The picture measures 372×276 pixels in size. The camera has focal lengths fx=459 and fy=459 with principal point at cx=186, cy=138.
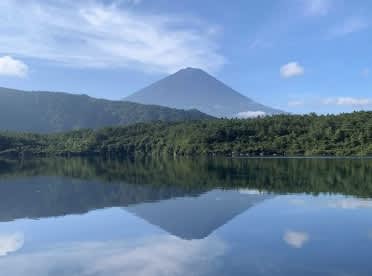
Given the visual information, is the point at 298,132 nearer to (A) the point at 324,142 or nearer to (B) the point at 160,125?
(A) the point at 324,142

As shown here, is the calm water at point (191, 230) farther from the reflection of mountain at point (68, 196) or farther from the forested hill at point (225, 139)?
the forested hill at point (225, 139)

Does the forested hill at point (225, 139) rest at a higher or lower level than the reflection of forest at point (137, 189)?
higher

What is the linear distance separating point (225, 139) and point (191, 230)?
79.6 metres

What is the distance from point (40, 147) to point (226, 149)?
2104 inches

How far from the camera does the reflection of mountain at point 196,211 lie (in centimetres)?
1923

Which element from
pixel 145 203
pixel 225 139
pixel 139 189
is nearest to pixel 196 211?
pixel 145 203

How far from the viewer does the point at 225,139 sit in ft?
322

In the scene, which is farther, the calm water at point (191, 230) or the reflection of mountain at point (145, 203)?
the reflection of mountain at point (145, 203)

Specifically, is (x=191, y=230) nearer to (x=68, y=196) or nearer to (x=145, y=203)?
(x=145, y=203)

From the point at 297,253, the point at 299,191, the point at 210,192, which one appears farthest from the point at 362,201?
the point at 297,253

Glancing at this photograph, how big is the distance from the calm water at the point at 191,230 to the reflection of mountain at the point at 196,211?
0.05 metres

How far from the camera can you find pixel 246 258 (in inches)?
547

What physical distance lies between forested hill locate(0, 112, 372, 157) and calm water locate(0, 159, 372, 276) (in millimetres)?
52056

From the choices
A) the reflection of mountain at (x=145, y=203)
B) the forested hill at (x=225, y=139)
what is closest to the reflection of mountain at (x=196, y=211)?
the reflection of mountain at (x=145, y=203)
